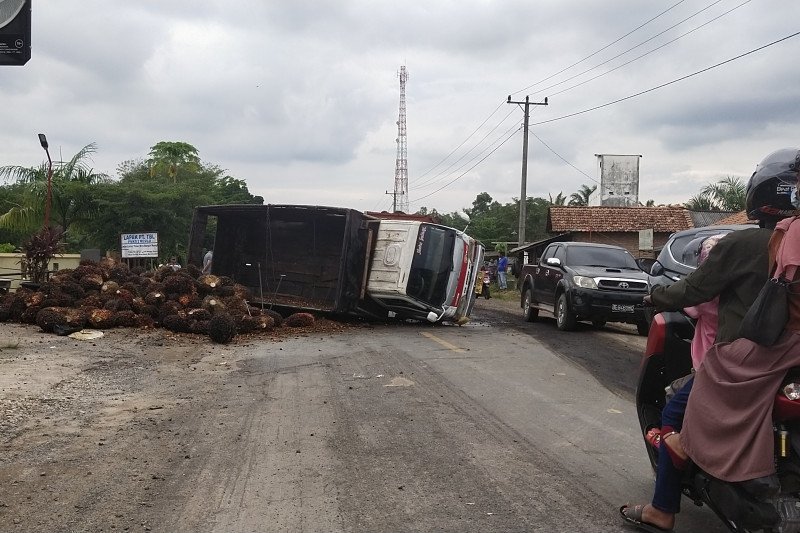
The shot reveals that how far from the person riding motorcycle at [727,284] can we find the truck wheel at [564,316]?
10.5 meters

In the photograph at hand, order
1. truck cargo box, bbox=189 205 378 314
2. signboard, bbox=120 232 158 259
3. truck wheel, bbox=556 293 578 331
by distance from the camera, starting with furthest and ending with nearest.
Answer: signboard, bbox=120 232 158 259 < truck cargo box, bbox=189 205 378 314 < truck wheel, bbox=556 293 578 331

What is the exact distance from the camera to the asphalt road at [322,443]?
14.9ft

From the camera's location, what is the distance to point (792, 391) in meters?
3.31

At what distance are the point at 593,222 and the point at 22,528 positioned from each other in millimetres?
33659

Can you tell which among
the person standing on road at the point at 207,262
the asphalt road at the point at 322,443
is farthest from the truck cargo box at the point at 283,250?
the asphalt road at the point at 322,443

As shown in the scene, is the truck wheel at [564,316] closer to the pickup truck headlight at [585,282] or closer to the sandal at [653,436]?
the pickup truck headlight at [585,282]

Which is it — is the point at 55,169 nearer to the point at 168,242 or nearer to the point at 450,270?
the point at 168,242

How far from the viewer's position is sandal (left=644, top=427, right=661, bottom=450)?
4.45 m

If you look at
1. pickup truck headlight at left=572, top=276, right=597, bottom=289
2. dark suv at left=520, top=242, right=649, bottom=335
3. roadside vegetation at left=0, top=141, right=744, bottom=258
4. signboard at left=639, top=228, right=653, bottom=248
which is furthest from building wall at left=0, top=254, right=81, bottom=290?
signboard at left=639, top=228, right=653, bottom=248

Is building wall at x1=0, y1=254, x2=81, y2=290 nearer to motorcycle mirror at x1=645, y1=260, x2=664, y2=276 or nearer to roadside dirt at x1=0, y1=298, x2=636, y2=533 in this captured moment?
roadside dirt at x1=0, y1=298, x2=636, y2=533

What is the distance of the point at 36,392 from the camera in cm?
812

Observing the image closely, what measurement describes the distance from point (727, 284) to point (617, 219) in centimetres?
3330

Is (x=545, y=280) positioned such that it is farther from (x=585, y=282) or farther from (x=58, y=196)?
(x=58, y=196)

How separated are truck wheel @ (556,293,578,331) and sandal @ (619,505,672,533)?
33.6 ft
